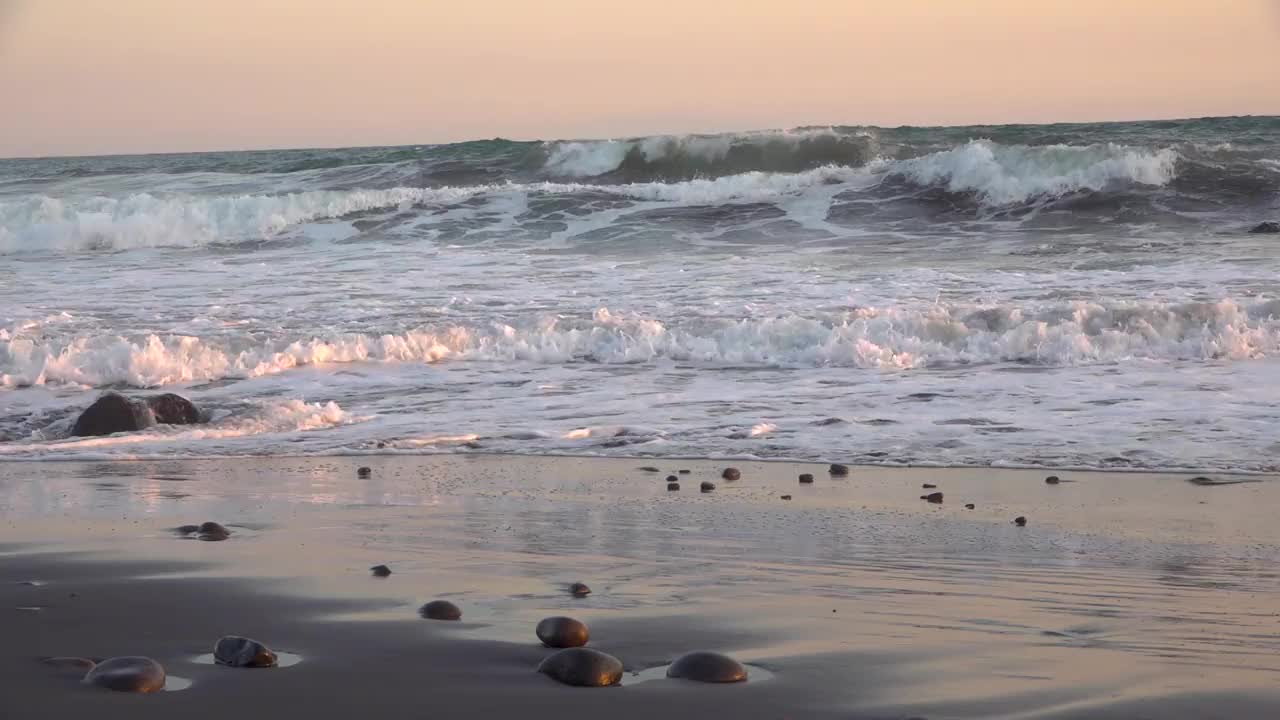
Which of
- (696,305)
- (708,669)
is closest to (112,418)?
(708,669)

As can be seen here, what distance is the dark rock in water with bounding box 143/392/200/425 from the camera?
26.8ft

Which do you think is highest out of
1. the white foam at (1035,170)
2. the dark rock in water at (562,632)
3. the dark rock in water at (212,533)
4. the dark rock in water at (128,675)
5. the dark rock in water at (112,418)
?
the white foam at (1035,170)

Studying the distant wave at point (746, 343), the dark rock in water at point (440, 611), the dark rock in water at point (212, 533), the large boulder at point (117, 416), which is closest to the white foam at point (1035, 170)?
the distant wave at point (746, 343)

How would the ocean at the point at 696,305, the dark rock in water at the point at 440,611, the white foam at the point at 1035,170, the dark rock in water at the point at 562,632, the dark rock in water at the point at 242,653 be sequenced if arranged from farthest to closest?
the white foam at the point at 1035,170 < the ocean at the point at 696,305 < the dark rock in water at the point at 440,611 < the dark rock in water at the point at 562,632 < the dark rock in water at the point at 242,653

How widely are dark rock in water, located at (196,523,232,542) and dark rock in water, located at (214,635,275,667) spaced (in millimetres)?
1760

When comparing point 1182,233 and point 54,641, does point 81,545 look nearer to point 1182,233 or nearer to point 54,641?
point 54,641

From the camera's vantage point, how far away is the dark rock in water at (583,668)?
3209 mm

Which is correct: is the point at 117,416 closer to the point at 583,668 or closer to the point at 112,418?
the point at 112,418

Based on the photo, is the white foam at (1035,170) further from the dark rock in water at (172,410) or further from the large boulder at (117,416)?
the large boulder at (117,416)

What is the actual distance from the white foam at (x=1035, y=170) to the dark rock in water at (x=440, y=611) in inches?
721

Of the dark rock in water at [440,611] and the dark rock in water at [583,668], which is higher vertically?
the dark rock in water at [583,668]

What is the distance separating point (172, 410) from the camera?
824 cm

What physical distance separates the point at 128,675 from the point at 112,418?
518 centimetres

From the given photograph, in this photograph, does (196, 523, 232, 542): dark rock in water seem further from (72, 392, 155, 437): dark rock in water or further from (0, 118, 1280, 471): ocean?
(72, 392, 155, 437): dark rock in water
